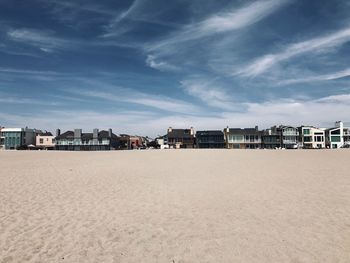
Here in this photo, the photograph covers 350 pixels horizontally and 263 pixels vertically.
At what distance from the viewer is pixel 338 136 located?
335 ft

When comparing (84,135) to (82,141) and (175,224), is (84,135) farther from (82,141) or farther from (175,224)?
(175,224)

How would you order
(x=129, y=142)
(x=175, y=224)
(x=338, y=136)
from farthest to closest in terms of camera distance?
(x=129, y=142) → (x=338, y=136) → (x=175, y=224)

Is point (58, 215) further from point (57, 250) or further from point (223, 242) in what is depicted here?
point (223, 242)

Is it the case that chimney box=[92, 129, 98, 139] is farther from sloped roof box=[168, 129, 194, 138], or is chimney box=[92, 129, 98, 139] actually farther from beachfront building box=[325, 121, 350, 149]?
beachfront building box=[325, 121, 350, 149]

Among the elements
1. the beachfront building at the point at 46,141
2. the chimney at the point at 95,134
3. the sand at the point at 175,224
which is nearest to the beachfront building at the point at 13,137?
the beachfront building at the point at 46,141

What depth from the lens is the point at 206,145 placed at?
105875 millimetres

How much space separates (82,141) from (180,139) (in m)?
36.4

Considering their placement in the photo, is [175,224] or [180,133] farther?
[180,133]

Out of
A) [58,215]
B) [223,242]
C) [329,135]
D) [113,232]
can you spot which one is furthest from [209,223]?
[329,135]

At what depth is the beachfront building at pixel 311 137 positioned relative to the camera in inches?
4013

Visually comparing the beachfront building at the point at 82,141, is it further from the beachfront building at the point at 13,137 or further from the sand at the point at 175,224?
the sand at the point at 175,224

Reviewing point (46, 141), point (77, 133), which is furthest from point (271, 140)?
point (46, 141)

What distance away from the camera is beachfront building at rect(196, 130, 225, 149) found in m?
106

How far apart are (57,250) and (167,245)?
2174 mm
